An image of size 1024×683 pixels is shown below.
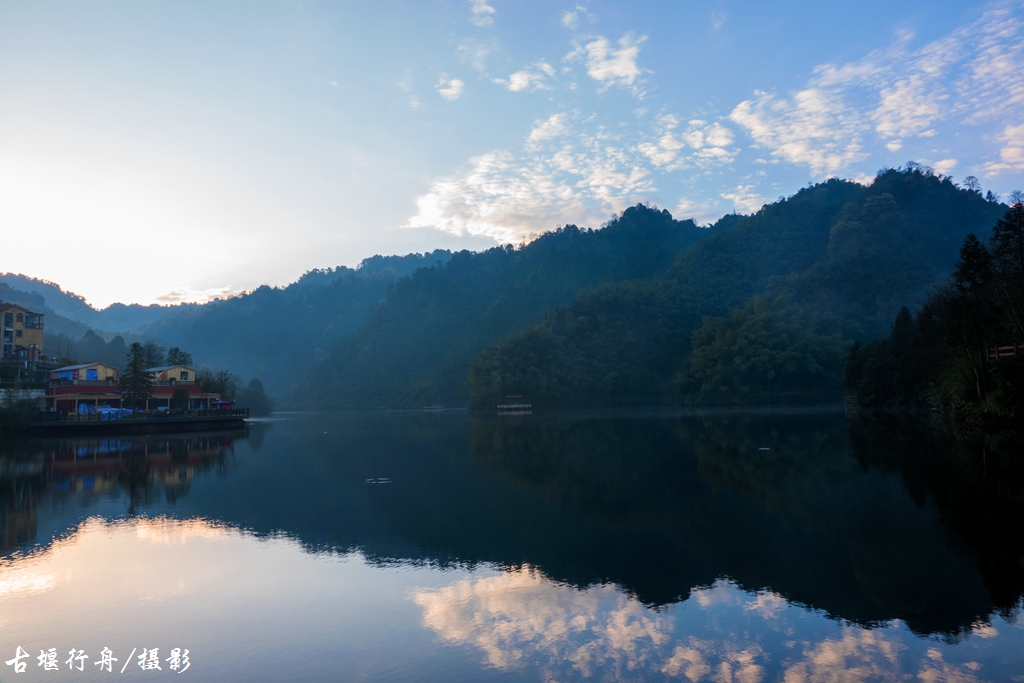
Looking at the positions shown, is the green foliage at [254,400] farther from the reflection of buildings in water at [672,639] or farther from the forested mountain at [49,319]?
the reflection of buildings in water at [672,639]

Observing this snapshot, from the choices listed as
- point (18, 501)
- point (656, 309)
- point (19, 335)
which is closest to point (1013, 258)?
point (18, 501)

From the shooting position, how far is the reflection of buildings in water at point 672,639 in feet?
23.2

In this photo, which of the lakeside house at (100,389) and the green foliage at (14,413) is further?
the lakeside house at (100,389)

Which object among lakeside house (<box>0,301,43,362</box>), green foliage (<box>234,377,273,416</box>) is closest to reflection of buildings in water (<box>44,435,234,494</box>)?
lakeside house (<box>0,301,43,362</box>)

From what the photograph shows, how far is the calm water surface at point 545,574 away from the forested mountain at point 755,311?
248 ft

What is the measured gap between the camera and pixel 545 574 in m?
11.0

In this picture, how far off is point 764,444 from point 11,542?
91.2 feet

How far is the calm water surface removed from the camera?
759cm

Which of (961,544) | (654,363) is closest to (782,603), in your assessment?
(961,544)

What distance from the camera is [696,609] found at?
9.11 m

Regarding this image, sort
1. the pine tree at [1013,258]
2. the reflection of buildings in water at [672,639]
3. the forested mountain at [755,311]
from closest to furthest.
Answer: the reflection of buildings in water at [672,639]
the pine tree at [1013,258]
the forested mountain at [755,311]

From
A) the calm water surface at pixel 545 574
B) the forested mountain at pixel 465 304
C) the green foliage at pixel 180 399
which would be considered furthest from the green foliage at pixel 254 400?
the calm water surface at pixel 545 574

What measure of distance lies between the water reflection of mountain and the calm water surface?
85 millimetres

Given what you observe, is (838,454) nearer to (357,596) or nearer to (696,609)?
(696,609)
